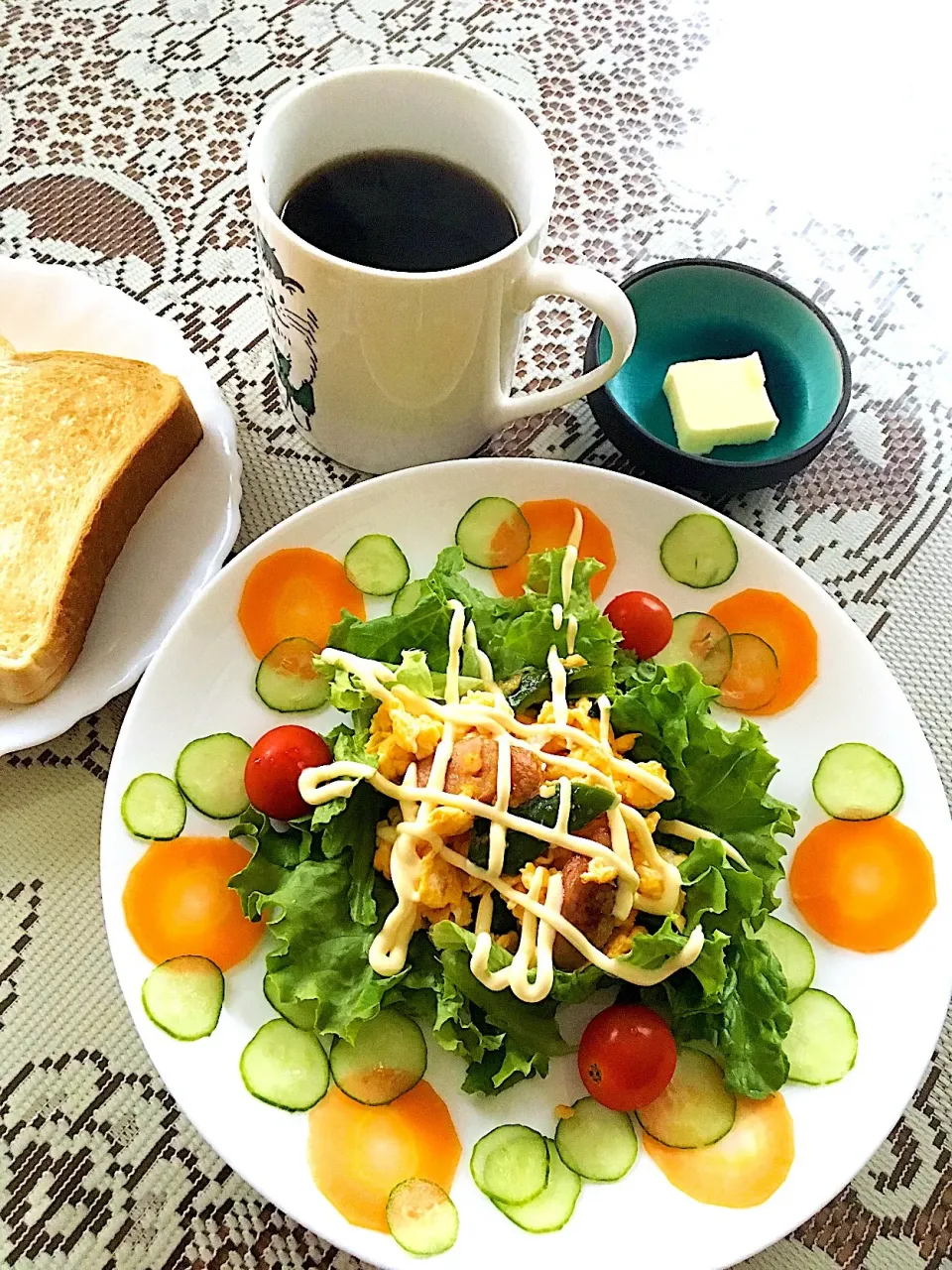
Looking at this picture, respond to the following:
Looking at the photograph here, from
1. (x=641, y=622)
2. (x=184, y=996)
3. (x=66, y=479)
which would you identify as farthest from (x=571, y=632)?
(x=66, y=479)

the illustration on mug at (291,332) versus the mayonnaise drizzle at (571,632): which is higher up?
the illustration on mug at (291,332)

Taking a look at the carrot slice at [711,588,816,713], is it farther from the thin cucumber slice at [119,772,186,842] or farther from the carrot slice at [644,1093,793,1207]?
the thin cucumber slice at [119,772,186,842]

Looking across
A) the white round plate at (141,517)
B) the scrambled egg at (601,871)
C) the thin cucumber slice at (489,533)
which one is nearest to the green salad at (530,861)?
the scrambled egg at (601,871)

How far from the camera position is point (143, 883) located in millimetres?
1066

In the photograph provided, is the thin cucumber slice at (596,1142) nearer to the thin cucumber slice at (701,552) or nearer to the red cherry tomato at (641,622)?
the red cherry tomato at (641,622)

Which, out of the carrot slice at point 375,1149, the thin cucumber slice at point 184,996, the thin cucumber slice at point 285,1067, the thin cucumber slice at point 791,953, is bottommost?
the carrot slice at point 375,1149

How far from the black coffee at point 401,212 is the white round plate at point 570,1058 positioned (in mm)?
256

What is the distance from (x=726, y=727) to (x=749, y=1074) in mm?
386

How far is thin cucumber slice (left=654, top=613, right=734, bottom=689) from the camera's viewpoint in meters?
1.28

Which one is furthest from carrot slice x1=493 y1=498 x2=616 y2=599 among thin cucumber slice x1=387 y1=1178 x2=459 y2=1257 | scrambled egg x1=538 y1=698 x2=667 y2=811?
thin cucumber slice x1=387 y1=1178 x2=459 y2=1257

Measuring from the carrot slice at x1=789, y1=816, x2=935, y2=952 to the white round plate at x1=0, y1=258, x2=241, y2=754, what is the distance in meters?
0.79

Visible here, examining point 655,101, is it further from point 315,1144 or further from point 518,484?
point 315,1144

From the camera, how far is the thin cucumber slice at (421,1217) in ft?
3.12

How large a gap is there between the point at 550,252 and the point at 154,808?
1108mm
